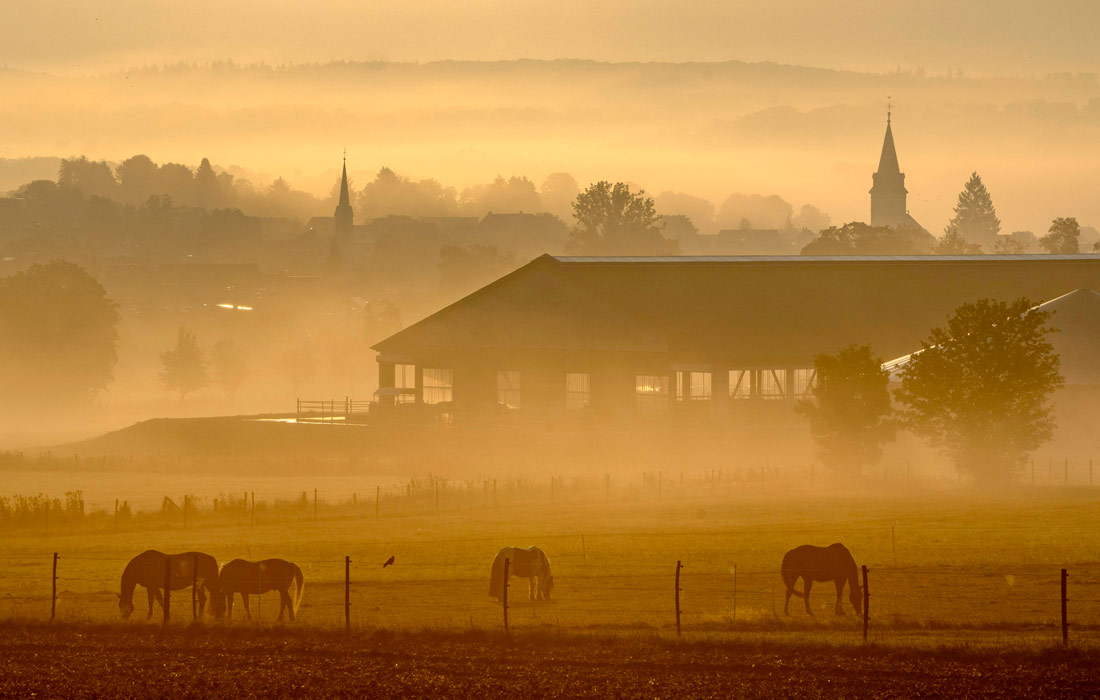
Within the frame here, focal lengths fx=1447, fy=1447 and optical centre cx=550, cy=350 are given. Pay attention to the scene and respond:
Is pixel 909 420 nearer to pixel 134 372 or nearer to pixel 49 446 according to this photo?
pixel 49 446

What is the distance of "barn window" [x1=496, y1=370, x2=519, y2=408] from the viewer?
8662 cm

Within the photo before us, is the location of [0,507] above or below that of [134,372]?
below

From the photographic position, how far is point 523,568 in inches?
1270

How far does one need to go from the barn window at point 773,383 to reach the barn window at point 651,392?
21.1 ft

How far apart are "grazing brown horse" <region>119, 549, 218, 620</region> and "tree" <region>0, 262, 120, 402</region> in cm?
10318

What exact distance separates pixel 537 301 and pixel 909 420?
3234 cm

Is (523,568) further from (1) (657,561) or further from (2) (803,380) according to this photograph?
(2) (803,380)

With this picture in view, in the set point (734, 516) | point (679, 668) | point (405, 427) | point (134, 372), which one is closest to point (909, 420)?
point (734, 516)

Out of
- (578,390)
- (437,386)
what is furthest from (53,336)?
(578,390)

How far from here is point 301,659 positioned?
26594mm

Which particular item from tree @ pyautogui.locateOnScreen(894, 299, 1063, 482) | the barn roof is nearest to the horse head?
tree @ pyautogui.locateOnScreen(894, 299, 1063, 482)

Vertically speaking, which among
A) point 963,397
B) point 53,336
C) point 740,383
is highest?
point 53,336

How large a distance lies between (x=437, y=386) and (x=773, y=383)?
67.7 feet

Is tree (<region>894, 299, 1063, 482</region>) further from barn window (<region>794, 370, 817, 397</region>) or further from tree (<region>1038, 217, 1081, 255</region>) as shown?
tree (<region>1038, 217, 1081, 255</region>)
